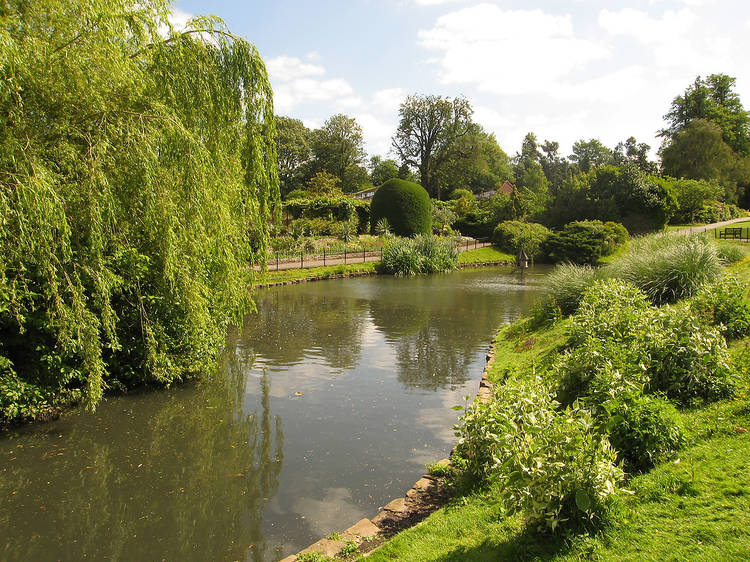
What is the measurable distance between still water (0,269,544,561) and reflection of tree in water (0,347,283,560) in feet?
0.05

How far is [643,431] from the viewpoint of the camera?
4.36 m

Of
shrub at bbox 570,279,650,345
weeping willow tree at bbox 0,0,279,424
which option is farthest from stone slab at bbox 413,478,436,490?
weeping willow tree at bbox 0,0,279,424

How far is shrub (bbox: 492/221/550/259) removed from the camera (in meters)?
36.4

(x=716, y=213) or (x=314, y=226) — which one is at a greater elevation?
(x=716, y=213)

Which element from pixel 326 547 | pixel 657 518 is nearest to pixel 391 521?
pixel 326 547

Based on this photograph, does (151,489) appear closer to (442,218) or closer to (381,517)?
(381,517)

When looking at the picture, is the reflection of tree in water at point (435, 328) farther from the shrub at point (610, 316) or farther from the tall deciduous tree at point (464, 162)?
the tall deciduous tree at point (464, 162)

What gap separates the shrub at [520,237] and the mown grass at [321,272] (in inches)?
548

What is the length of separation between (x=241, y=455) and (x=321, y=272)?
1920 cm

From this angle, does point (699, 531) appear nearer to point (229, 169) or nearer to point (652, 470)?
point (652, 470)

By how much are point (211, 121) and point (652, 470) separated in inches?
337

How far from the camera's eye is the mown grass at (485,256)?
115 ft

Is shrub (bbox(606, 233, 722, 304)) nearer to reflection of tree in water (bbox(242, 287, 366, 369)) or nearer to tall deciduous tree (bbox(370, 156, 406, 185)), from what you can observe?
reflection of tree in water (bbox(242, 287, 366, 369))

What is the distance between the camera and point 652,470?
424 cm
